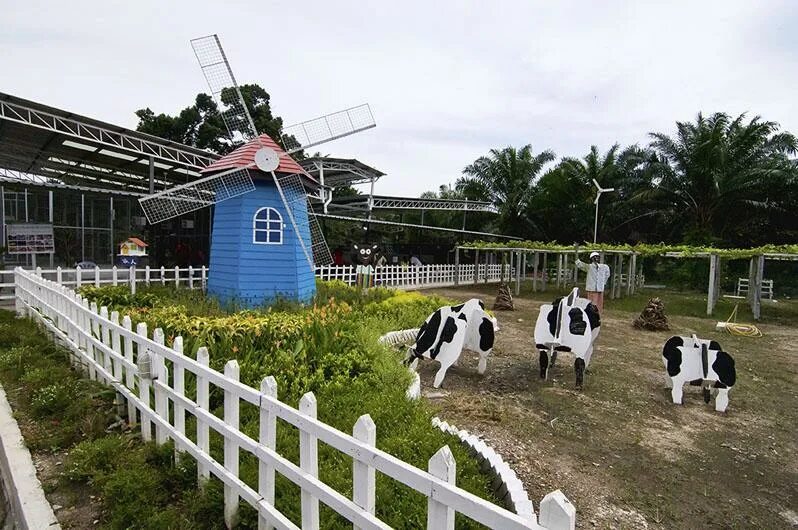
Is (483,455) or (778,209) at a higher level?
(778,209)

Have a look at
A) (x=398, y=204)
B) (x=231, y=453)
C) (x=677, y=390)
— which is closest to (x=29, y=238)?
(x=231, y=453)

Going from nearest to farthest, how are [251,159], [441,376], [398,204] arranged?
[441,376], [251,159], [398,204]

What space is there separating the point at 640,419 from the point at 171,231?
59.8ft

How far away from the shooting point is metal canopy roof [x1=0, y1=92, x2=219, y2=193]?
38.4 feet

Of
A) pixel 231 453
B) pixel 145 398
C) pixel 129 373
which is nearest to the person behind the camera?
pixel 231 453

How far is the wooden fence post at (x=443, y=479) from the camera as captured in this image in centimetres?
170

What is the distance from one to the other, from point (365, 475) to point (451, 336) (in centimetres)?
396

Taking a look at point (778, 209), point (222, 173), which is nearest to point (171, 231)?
point (222, 173)

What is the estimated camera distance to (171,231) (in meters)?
18.9

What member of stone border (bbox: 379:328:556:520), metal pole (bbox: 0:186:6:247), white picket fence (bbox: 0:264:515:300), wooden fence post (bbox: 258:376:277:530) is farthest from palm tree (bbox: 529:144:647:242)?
wooden fence post (bbox: 258:376:277:530)

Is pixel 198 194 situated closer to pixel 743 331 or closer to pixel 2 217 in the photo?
pixel 2 217

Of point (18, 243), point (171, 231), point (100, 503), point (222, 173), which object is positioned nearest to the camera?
point (100, 503)

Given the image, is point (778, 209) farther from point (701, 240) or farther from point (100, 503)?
point (100, 503)

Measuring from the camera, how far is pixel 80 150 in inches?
582
